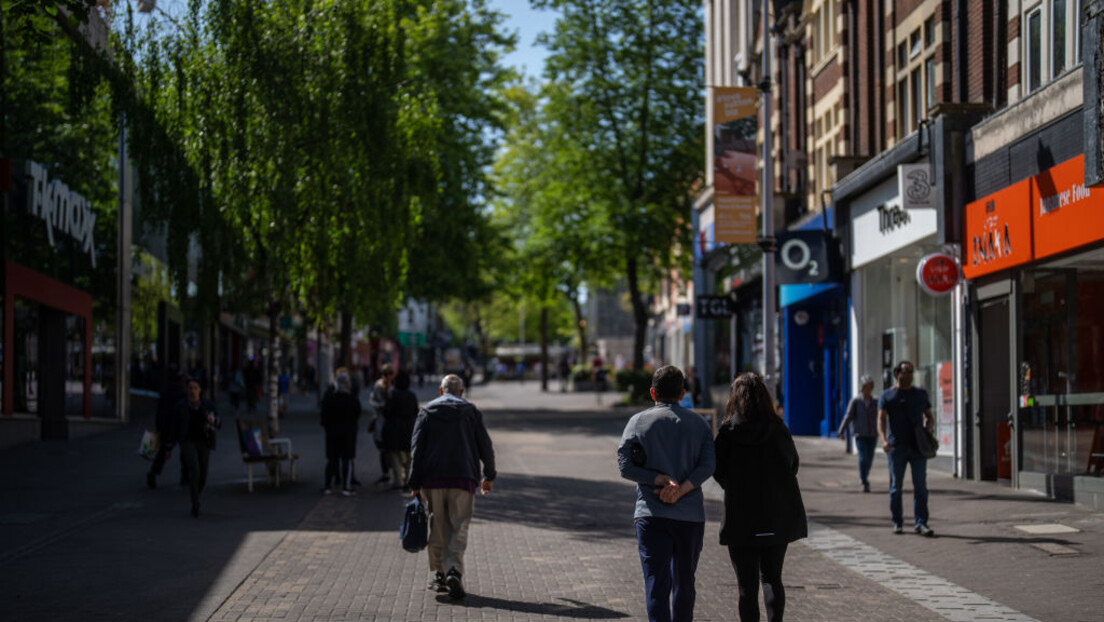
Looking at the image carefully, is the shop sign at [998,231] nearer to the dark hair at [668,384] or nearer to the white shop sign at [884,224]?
the white shop sign at [884,224]

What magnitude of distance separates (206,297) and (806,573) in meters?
10.6

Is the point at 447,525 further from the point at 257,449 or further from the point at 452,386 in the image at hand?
the point at 257,449

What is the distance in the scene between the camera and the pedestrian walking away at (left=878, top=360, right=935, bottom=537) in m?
12.7

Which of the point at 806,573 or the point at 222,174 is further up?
the point at 222,174

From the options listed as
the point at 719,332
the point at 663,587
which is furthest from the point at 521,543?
the point at 719,332

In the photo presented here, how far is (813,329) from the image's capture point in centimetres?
3058

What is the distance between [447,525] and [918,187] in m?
11.2

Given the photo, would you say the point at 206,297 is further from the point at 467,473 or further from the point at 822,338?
the point at 822,338

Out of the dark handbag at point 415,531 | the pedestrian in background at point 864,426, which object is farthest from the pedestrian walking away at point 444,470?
the pedestrian in background at point 864,426

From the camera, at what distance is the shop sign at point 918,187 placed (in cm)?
1881

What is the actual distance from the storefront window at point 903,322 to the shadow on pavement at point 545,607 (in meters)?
12.2

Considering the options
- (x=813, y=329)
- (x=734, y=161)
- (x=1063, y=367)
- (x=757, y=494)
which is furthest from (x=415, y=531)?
(x=813, y=329)

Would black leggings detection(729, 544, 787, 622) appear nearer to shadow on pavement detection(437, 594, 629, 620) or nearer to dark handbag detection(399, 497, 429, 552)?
shadow on pavement detection(437, 594, 629, 620)

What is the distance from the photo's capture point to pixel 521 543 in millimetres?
12883
